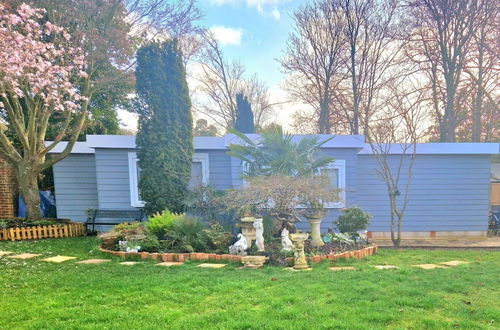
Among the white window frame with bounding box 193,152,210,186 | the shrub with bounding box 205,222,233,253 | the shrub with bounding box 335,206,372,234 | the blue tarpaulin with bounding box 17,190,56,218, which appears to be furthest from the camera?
the blue tarpaulin with bounding box 17,190,56,218

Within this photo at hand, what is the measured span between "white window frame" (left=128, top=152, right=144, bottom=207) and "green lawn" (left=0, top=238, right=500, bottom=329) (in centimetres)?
323

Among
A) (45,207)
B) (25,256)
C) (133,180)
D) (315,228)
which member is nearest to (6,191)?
(45,207)

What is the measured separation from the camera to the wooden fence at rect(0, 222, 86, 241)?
6625 millimetres

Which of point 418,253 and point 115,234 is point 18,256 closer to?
point 115,234

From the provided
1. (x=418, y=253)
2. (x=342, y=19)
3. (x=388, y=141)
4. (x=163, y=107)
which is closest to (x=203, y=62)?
(x=342, y=19)

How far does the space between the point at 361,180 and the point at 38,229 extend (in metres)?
8.81

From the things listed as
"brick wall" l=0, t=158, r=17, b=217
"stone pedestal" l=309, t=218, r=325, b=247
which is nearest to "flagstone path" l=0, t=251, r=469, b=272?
"stone pedestal" l=309, t=218, r=325, b=247

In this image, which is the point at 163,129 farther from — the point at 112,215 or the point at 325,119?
the point at 325,119

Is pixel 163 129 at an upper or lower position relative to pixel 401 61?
lower

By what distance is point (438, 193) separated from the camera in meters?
7.94

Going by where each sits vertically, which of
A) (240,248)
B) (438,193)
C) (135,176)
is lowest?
(240,248)

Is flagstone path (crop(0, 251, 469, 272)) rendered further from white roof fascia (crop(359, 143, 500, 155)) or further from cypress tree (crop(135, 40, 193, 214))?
white roof fascia (crop(359, 143, 500, 155))

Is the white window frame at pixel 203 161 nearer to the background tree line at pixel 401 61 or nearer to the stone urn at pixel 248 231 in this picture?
the stone urn at pixel 248 231

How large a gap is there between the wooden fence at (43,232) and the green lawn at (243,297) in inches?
117
